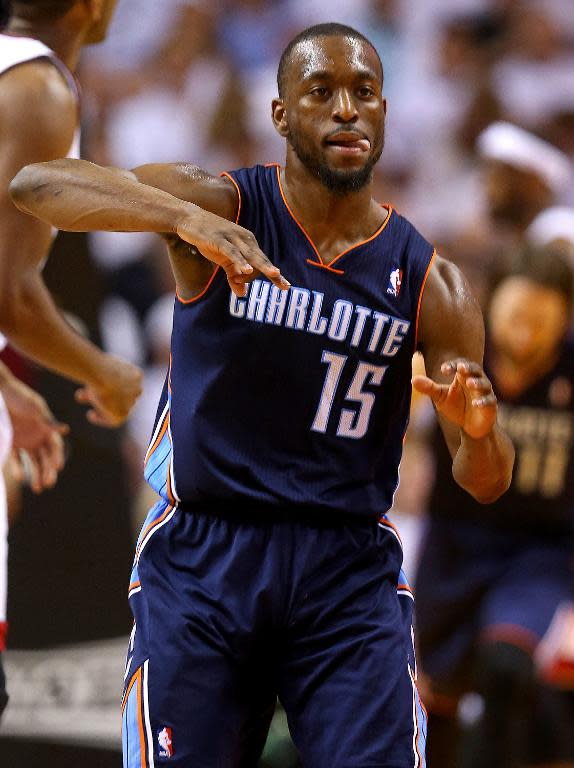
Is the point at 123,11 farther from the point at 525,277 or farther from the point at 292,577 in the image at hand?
the point at 292,577

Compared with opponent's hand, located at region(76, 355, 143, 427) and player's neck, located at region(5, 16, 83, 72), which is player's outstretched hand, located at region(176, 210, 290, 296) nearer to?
opponent's hand, located at region(76, 355, 143, 427)

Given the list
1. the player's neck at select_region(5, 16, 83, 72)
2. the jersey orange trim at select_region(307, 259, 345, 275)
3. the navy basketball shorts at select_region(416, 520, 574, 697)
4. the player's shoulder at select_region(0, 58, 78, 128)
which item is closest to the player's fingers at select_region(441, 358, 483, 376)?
the jersey orange trim at select_region(307, 259, 345, 275)

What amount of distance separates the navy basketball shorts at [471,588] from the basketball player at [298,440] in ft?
8.87

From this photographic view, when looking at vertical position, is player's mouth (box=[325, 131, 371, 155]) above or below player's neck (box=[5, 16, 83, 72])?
below

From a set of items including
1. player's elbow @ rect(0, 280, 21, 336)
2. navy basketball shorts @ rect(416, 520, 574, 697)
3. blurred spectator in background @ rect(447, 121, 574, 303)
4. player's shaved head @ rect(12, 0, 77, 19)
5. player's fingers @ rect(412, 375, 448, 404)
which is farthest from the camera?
blurred spectator in background @ rect(447, 121, 574, 303)

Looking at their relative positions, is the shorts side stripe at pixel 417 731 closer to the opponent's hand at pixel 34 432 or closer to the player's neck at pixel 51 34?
the opponent's hand at pixel 34 432

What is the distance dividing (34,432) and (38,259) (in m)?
0.60

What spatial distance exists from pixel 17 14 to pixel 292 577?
201 cm

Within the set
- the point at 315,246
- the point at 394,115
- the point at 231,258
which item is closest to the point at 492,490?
the point at 315,246

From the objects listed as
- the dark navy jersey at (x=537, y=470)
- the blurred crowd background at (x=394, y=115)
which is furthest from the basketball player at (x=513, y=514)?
the blurred crowd background at (x=394, y=115)

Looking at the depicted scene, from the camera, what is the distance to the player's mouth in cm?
322

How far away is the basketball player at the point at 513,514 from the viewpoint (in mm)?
6152

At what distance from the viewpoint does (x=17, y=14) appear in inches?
161

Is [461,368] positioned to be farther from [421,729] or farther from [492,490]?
[421,729]
